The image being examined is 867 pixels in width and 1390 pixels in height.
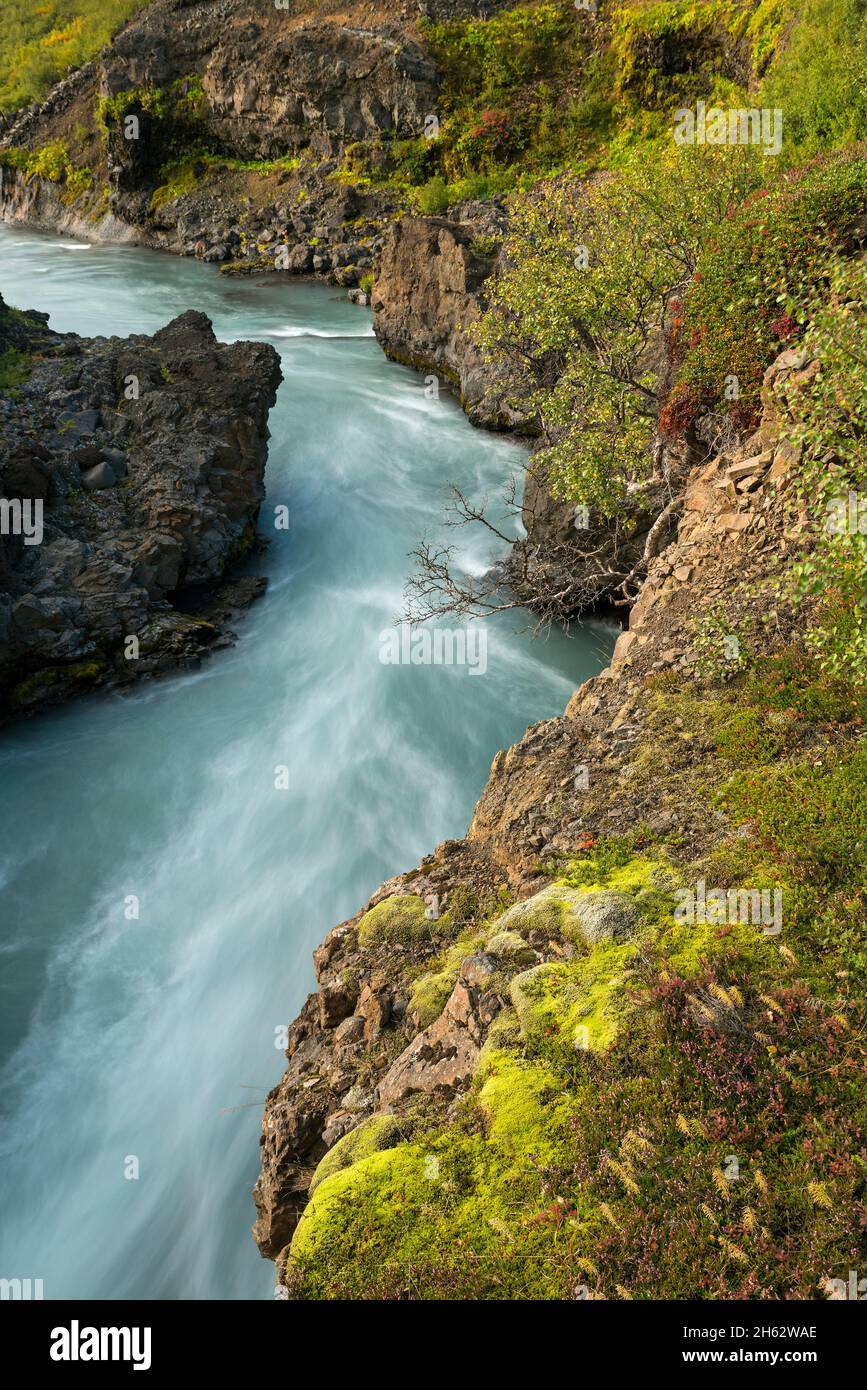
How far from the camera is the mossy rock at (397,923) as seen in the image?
9.81m

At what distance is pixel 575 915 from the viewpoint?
8.45 m

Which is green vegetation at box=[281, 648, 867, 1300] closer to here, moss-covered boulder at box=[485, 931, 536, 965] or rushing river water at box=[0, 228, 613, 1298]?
moss-covered boulder at box=[485, 931, 536, 965]

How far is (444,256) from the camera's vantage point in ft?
111

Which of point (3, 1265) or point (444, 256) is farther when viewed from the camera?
point (444, 256)

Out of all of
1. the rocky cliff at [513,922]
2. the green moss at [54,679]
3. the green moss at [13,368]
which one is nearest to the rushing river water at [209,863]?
the green moss at [54,679]

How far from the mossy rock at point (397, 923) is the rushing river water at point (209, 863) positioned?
418 centimetres

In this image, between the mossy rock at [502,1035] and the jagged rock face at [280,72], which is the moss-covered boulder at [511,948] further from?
the jagged rock face at [280,72]

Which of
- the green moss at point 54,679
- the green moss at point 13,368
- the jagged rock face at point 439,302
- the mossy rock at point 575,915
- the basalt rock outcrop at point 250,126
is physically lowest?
the mossy rock at point 575,915

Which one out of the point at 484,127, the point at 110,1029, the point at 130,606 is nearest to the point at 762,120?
the point at 130,606

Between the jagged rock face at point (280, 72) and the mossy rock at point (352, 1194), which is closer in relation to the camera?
the mossy rock at point (352, 1194)

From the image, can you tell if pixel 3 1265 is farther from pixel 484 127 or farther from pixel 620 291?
pixel 484 127

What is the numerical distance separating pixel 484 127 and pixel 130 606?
53777 millimetres

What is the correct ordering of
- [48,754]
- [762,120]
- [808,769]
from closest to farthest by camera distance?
1. [808,769]
2. [48,754]
3. [762,120]

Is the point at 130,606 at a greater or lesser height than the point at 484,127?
lesser
